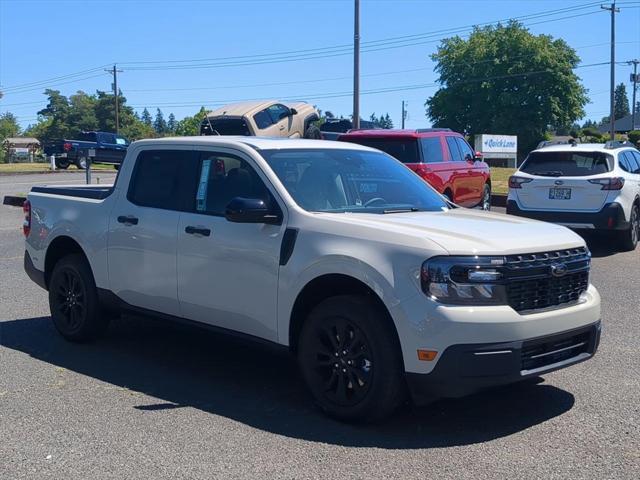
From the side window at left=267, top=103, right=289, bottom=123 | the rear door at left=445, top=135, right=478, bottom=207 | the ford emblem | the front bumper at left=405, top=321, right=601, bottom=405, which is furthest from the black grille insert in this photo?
the side window at left=267, top=103, right=289, bottom=123

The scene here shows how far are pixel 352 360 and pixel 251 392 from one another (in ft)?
3.67

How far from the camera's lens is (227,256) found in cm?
579

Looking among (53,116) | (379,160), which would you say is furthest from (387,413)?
(53,116)

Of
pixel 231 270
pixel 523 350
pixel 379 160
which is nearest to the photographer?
pixel 523 350

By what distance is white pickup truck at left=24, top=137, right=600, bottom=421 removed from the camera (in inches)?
187

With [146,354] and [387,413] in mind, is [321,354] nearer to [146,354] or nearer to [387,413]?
[387,413]

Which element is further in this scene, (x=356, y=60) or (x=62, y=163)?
(x=62, y=163)

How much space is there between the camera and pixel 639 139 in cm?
6075

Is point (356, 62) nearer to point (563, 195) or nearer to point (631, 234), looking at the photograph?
point (563, 195)

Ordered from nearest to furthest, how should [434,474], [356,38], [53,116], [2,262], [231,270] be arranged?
[434,474], [231,270], [2,262], [356,38], [53,116]

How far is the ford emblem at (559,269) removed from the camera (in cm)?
505

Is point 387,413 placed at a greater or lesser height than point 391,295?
lesser

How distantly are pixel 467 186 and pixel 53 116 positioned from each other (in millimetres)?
104387

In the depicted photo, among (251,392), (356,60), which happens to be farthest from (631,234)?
(356,60)
